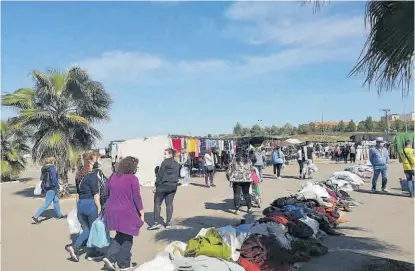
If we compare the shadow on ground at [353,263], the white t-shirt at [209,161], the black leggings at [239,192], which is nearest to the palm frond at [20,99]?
the white t-shirt at [209,161]

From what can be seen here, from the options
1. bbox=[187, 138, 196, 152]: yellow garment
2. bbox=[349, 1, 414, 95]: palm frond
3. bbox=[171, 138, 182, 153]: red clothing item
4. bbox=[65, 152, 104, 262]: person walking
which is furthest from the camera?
bbox=[187, 138, 196, 152]: yellow garment

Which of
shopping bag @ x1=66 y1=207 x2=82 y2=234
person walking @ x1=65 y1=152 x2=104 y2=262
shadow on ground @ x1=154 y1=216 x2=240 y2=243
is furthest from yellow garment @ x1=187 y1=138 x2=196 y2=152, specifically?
person walking @ x1=65 y1=152 x2=104 y2=262

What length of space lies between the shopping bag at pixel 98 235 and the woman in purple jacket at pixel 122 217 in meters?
0.26

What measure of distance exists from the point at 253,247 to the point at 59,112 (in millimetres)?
10947

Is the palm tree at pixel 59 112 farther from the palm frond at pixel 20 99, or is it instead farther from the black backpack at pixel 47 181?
the black backpack at pixel 47 181

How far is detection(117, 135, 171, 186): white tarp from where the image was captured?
18656 mm

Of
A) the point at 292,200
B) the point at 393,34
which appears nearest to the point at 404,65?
the point at 393,34

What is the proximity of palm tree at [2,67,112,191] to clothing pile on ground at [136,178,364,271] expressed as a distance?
938 centimetres

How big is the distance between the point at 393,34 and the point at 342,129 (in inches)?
2923

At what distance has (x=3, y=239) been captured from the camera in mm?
8234

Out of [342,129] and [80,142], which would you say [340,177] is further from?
[342,129]

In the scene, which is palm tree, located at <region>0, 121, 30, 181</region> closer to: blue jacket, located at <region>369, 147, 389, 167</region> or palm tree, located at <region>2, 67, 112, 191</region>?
palm tree, located at <region>2, 67, 112, 191</region>

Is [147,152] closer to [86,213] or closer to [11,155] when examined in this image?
[11,155]

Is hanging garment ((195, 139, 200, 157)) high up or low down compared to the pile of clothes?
up
